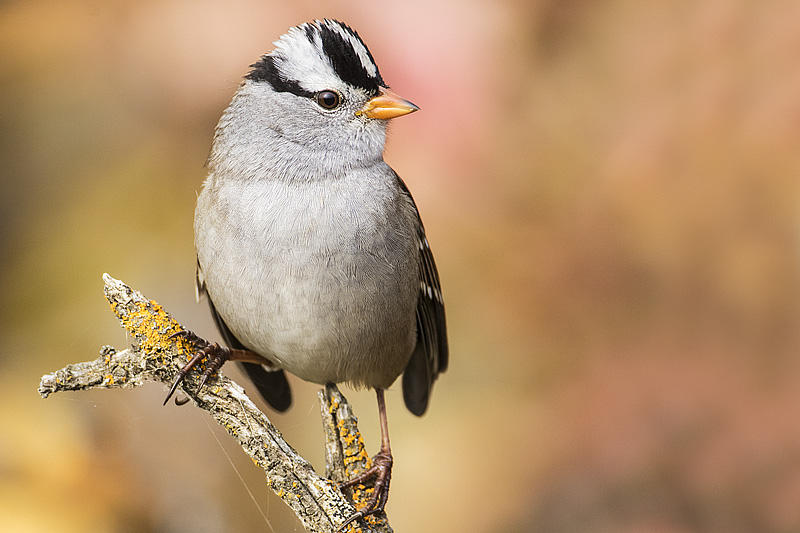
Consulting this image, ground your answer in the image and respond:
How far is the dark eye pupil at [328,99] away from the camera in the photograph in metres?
1.30

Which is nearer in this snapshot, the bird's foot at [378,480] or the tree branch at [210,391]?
the tree branch at [210,391]

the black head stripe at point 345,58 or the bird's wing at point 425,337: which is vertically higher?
the black head stripe at point 345,58

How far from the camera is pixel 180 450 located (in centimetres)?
165

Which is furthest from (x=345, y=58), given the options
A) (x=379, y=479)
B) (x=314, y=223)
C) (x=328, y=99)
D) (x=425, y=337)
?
(x=379, y=479)

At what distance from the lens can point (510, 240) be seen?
5.71 feet

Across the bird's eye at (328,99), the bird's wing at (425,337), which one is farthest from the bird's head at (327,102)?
the bird's wing at (425,337)

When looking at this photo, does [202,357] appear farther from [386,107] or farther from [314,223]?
[386,107]

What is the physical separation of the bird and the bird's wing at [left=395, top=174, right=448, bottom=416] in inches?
1.0

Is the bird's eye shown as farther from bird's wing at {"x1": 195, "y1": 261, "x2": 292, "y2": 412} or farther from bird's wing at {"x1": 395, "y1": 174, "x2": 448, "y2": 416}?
bird's wing at {"x1": 195, "y1": 261, "x2": 292, "y2": 412}

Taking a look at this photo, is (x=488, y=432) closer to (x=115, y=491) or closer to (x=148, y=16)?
(x=115, y=491)

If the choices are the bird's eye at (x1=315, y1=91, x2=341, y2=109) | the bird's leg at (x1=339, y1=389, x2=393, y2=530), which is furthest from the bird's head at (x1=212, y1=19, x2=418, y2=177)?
the bird's leg at (x1=339, y1=389, x2=393, y2=530)

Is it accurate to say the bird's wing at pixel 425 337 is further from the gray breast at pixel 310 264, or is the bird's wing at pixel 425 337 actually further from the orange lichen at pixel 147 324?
the orange lichen at pixel 147 324

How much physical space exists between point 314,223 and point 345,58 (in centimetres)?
28

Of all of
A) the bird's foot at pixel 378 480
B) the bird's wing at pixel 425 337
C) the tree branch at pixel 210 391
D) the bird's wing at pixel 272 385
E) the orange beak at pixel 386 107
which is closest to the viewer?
the tree branch at pixel 210 391
